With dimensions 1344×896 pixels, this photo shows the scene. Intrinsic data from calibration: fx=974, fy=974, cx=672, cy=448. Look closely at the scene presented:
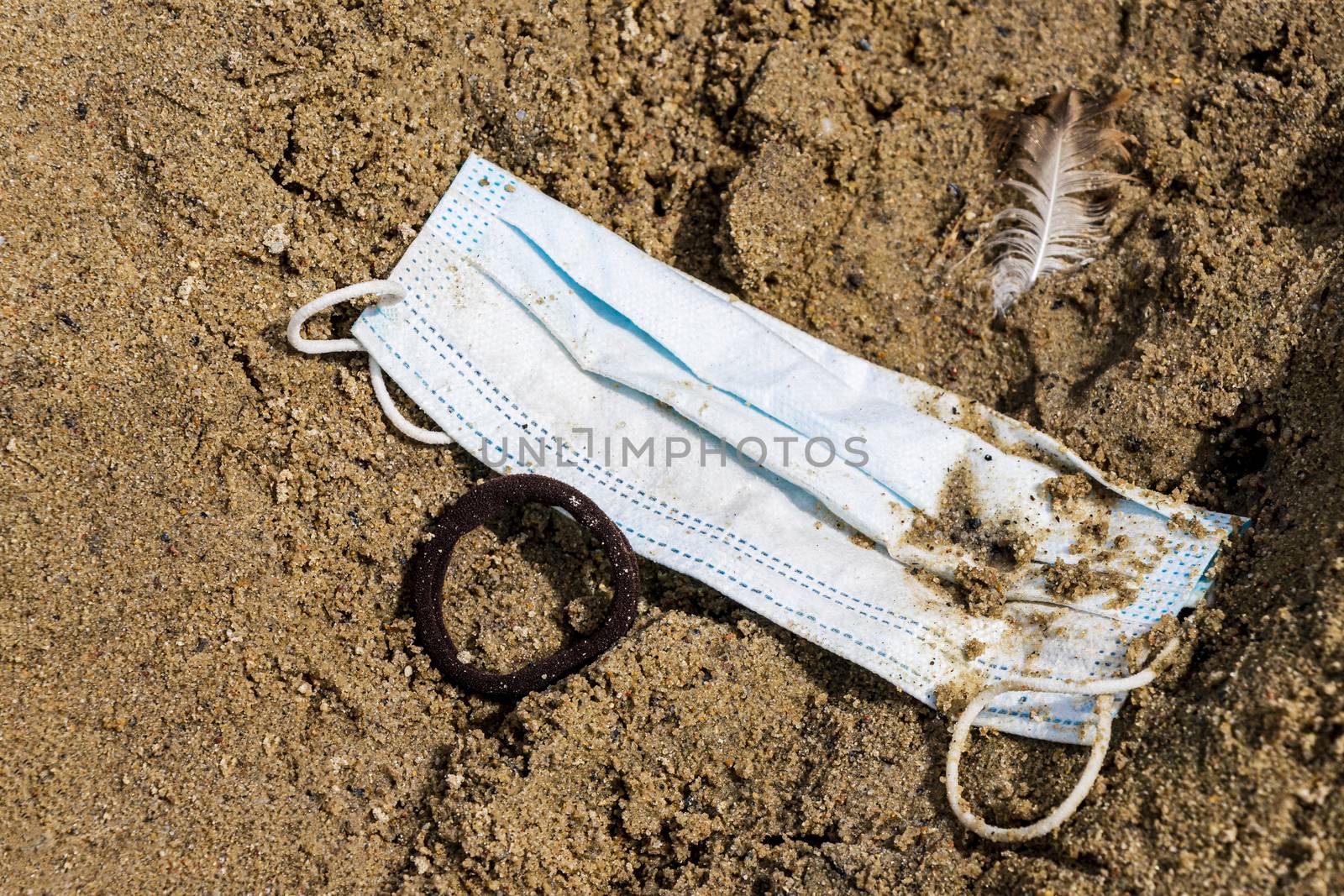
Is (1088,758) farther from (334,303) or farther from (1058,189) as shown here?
(334,303)

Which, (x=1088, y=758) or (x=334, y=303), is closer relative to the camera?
(x=1088, y=758)

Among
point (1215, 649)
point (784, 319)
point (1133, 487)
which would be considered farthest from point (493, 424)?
point (1215, 649)

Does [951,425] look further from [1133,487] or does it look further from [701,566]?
[701,566]

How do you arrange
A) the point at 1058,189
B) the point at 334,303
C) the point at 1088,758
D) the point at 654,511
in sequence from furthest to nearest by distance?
1. the point at 1058,189
2. the point at 654,511
3. the point at 334,303
4. the point at 1088,758

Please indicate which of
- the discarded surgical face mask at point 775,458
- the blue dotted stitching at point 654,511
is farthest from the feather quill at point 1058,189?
the blue dotted stitching at point 654,511

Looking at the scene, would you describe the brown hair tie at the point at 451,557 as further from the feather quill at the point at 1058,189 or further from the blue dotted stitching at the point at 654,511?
the feather quill at the point at 1058,189

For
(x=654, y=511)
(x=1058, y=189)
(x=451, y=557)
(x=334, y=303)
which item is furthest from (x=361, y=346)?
(x=1058, y=189)
